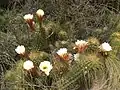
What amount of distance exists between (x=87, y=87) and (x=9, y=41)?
0.93 metres

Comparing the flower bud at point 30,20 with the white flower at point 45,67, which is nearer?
the white flower at point 45,67

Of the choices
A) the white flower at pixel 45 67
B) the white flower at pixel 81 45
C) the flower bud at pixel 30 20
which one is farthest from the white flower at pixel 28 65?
the flower bud at pixel 30 20

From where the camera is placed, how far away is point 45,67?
277 cm

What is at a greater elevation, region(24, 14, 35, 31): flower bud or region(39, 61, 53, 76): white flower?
region(24, 14, 35, 31): flower bud

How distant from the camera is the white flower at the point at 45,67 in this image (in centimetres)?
275

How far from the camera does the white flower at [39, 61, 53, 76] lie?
2754 mm

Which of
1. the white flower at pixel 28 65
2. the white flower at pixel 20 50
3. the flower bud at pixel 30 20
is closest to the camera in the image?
the white flower at pixel 28 65

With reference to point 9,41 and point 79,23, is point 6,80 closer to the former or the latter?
point 9,41

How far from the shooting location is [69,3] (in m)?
3.92

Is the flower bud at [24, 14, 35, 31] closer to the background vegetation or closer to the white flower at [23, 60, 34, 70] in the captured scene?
the background vegetation

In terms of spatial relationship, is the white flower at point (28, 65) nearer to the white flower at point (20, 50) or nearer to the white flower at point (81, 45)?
the white flower at point (20, 50)

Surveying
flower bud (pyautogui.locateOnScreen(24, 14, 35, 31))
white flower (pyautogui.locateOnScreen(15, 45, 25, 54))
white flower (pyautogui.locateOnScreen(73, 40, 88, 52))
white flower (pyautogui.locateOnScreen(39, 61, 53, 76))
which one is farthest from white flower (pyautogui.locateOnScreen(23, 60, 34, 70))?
flower bud (pyautogui.locateOnScreen(24, 14, 35, 31))

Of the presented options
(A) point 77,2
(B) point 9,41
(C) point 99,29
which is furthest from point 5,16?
(C) point 99,29

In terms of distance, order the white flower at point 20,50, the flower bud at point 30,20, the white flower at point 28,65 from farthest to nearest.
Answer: the flower bud at point 30,20, the white flower at point 20,50, the white flower at point 28,65
